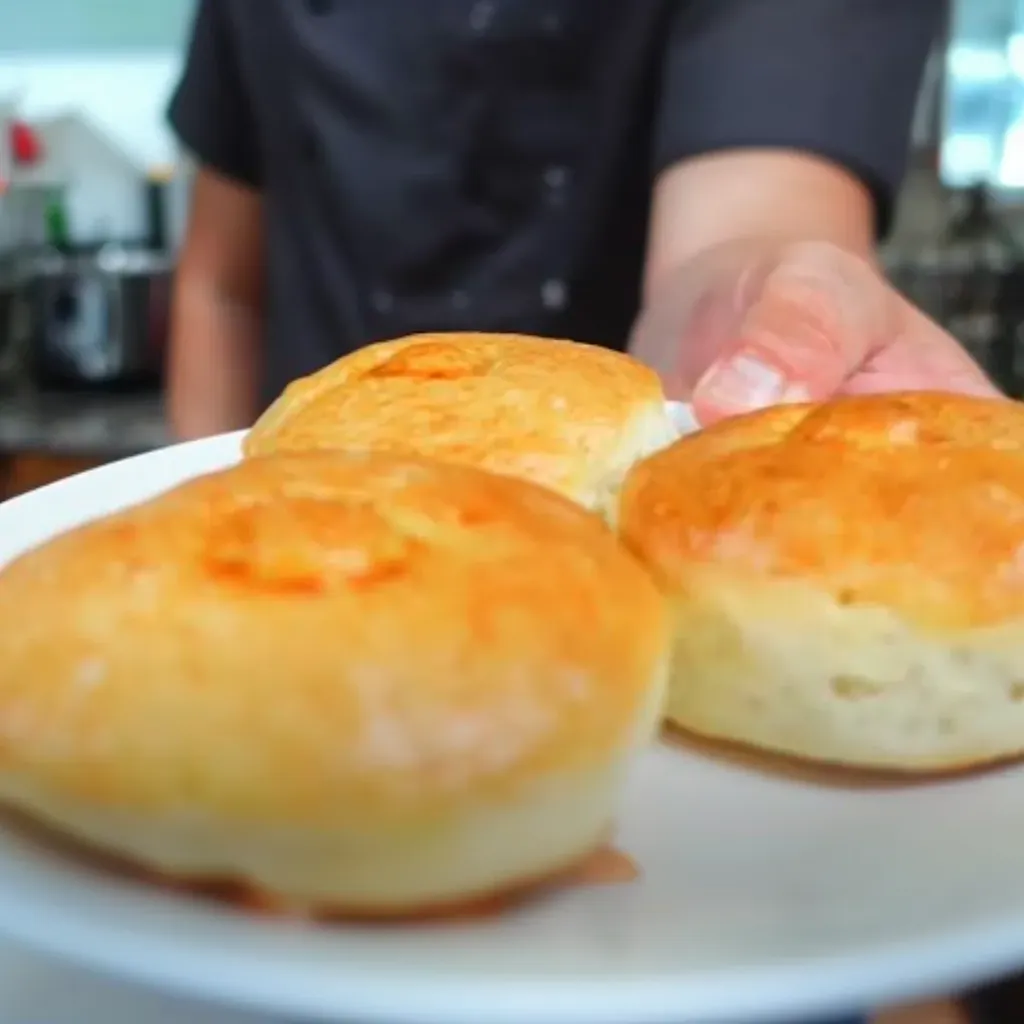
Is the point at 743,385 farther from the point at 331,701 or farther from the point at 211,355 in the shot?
the point at 211,355

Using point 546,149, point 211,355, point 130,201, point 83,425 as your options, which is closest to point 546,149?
point 546,149

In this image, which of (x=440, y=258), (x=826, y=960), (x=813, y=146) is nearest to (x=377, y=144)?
(x=440, y=258)

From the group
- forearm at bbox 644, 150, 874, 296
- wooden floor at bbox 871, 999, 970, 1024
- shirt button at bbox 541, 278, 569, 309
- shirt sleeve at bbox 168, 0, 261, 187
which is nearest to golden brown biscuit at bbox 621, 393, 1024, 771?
wooden floor at bbox 871, 999, 970, 1024

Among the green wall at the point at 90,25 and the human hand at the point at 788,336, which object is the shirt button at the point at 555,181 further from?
the green wall at the point at 90,25

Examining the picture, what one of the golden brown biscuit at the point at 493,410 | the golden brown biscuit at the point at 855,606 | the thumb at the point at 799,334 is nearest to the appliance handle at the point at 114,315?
the thumb at the point at 799,334

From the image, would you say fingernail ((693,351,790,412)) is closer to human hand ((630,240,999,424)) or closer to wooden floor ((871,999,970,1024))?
human hand ((630,240,999,424))

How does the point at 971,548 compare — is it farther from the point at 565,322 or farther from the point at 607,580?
the point at 565,322
